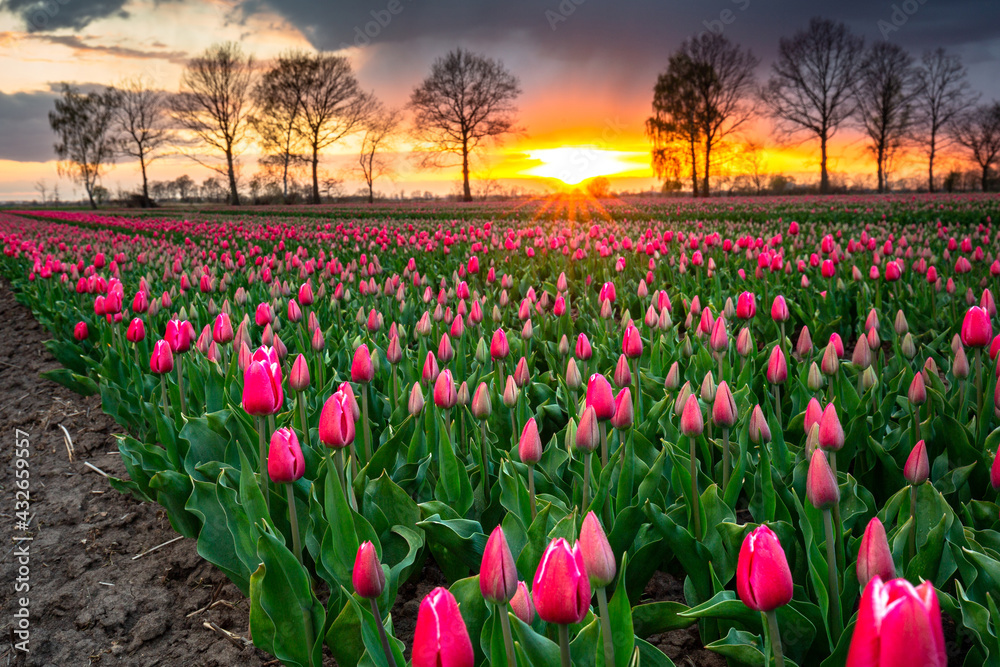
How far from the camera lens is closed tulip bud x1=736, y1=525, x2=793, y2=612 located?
973mm

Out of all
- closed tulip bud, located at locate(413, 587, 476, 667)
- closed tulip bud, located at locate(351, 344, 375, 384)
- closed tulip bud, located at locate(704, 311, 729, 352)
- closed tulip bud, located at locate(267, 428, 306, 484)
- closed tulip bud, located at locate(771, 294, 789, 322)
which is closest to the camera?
closed tulip bud, located at locate(413, 587, 476, 667)

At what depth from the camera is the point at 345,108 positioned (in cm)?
4741

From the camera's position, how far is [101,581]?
2.15 meters

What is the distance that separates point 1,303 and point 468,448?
833 cm

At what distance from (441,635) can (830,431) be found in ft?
3.88

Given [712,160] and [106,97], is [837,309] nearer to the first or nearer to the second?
[712,160]

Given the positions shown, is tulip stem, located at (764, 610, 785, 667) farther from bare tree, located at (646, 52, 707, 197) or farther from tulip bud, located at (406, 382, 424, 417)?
bare tree, located at (646, 52, 707, 197)

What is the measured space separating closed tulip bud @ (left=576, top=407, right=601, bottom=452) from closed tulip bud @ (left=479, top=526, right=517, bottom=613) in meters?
0.63

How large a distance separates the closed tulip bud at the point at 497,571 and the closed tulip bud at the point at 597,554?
135 millimetres

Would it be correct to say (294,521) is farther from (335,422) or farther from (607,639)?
(607,639)

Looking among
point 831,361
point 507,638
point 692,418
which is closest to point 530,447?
point 692,418

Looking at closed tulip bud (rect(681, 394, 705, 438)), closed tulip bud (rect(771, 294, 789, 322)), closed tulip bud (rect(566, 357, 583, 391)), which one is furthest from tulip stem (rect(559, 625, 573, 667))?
closed tulip bud (rect(771, 294, 789, 322))

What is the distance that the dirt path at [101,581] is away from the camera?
5.99ft

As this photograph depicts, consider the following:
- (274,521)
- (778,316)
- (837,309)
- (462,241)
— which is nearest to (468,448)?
(274,521)
